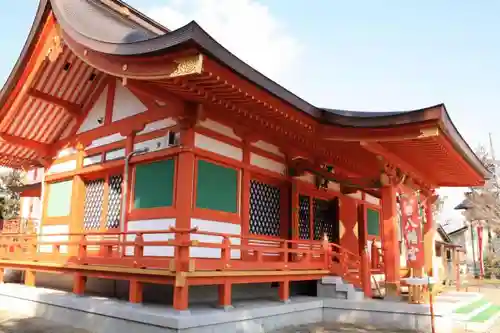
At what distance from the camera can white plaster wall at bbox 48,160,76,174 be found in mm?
10715

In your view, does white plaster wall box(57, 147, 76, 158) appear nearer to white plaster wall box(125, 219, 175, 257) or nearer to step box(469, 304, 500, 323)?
white plaster wall box(125, 219, 175, 257)

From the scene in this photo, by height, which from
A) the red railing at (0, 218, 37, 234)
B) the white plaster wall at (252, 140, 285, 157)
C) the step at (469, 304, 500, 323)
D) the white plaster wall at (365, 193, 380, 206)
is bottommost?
the step at (469, 304, 500, 323)

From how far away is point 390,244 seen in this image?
9.17 m

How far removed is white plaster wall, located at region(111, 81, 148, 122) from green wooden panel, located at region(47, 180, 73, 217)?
2431 mm

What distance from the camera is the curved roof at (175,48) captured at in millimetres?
5930

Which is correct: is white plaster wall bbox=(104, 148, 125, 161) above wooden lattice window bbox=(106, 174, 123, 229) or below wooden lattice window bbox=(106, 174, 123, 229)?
above

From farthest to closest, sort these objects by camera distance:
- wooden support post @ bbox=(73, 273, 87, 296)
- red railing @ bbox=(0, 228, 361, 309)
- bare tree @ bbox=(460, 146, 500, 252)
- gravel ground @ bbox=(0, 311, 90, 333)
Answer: bare tree @ bbox=(460, 146, 500, 252) → wooden support post @ bbox=(73, 273, 87, 296) → gravel ground @ bbox=(0, 311, 90, 333) → red railing @ bbox=(0, 228, 361, 309)

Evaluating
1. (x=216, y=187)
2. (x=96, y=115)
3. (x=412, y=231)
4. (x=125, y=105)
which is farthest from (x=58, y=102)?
(x=412, y=231)

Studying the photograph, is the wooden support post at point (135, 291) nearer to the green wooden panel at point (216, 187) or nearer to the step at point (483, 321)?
the green wooden panel at point (216, 187)

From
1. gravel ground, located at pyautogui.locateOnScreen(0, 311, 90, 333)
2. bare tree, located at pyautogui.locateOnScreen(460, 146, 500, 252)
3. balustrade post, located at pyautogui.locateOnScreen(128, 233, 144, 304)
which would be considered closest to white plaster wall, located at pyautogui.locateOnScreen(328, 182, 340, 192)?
balustrade post, located at pyautogui.locateOnScreen(128, 233, 144, 304)

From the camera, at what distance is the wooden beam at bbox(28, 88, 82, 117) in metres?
10.0

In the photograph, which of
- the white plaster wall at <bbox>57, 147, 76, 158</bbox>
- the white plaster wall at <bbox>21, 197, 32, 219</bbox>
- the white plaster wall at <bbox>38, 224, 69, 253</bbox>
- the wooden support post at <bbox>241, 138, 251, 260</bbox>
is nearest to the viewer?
the wooden support post at <bbox>241, 138, 251, 260</bbox>

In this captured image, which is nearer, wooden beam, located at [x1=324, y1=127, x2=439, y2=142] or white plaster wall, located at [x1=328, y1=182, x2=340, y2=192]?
wooden beam, located at [x1=324, y1=127, x2=439, y2=142]

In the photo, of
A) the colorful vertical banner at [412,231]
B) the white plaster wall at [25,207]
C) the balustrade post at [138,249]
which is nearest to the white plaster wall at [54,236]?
the balustrade post at [138,249]
